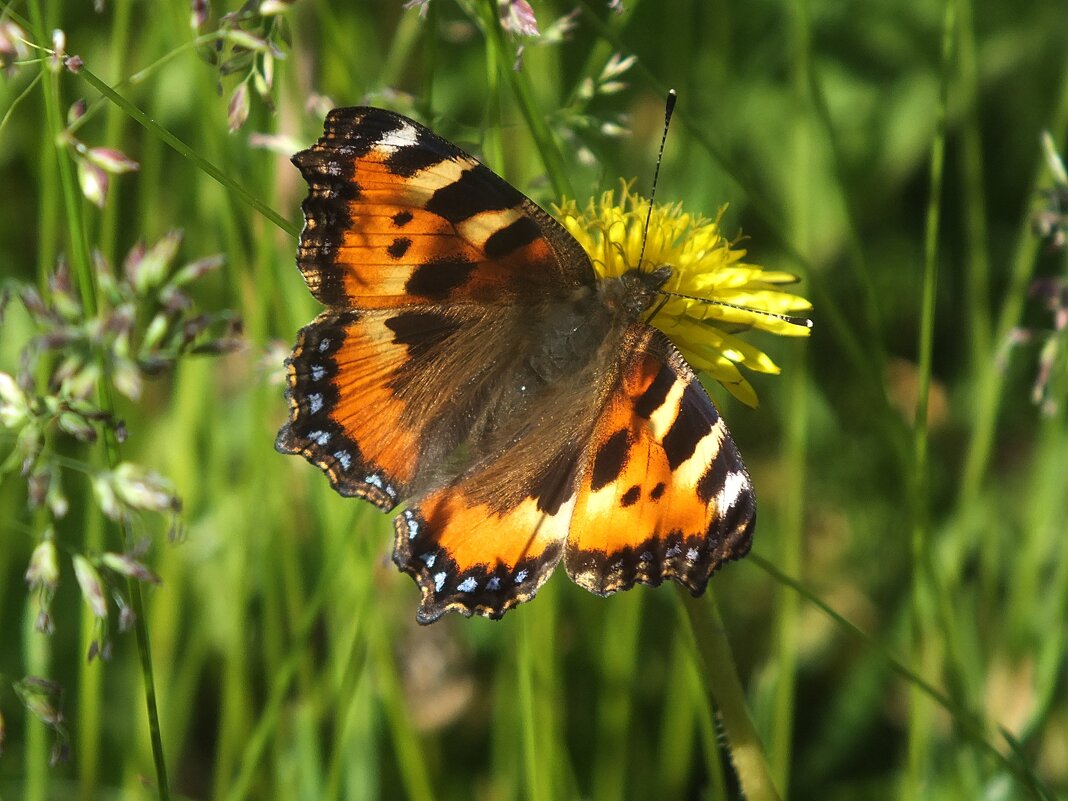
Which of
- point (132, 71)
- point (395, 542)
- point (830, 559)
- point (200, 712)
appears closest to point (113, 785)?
point (200, 712)

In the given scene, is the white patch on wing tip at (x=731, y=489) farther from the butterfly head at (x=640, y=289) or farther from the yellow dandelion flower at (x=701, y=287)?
the butterfly head at (x=640, y=289)

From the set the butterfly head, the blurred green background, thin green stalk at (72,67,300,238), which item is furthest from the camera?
the blurred green background

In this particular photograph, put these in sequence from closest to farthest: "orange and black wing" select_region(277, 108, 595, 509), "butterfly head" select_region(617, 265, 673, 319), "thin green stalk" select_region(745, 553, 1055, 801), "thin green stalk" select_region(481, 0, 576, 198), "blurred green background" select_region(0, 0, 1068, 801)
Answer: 1. "thin green stalk" select_region(745, 553, 1055, 801)
2. "thin green stalk" select_region(481, 0, 576, 198)
3. "orange and black wing" select_region(277, 108, 595, 509)
4. "butterfly head" select_region(617, 265, 673, 319)
5. "blurred green background" select_region(0, 0, 1068, 801)

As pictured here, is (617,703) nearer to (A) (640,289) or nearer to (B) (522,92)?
(A) (640,289)

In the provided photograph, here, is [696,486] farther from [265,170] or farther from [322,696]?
[322,696]

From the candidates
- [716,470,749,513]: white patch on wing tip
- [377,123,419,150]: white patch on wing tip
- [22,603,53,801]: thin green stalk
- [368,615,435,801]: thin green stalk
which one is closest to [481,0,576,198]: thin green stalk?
[377,123,419,150]: white patch on wing tip

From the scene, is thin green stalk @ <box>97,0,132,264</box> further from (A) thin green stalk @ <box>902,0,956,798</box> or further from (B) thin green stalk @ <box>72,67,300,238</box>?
(A) thin green stalk @ <box>902,0,956,798</box>
